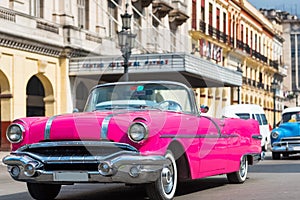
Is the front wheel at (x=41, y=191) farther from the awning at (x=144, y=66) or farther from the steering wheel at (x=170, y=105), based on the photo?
the awning at (x=144, y=66)

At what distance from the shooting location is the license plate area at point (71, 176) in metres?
8.34

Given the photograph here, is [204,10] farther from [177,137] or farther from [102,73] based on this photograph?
[177,137]

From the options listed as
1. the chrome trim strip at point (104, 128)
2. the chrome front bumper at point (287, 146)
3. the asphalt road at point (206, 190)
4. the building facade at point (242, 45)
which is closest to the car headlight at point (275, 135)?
the chrome front bumper at point (287, 146)

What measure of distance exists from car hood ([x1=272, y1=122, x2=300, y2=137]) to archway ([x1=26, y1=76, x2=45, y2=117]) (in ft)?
41.2

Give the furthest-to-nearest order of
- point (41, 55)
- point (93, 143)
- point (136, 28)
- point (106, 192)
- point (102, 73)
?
point (136, 28)
point (102, 73)
point (41, 55)
point (106, 192)
point (93, 143)

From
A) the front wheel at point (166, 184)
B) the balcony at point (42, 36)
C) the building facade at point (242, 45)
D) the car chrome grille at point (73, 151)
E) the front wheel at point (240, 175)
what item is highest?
the building facade at point (242, 45)

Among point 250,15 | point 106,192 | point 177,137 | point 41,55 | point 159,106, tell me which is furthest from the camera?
point 250,15

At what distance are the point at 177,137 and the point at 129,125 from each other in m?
0.92

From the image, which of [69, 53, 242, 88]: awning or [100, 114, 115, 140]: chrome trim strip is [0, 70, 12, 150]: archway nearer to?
[69, 53, 242, 88]: awning

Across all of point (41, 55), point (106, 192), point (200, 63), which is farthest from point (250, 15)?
point (106, 192)


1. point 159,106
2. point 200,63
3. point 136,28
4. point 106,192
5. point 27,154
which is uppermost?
point 136,28

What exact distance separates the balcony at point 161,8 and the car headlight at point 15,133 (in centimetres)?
3258

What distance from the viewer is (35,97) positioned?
3059 cm

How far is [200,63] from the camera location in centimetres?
3306
